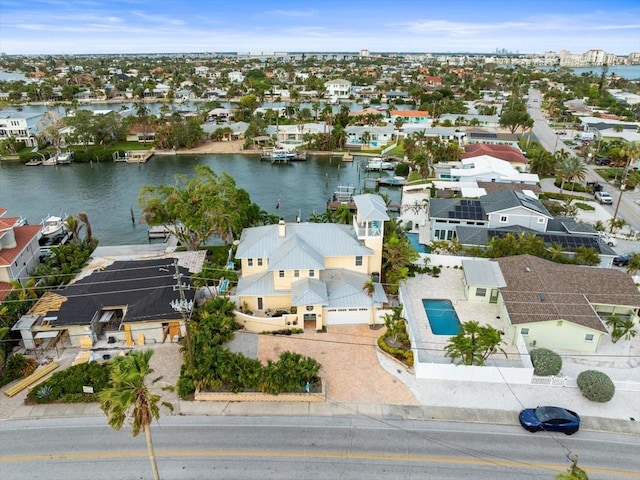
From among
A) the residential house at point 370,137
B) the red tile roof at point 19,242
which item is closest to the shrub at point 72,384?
the red tile roof at point 19,242

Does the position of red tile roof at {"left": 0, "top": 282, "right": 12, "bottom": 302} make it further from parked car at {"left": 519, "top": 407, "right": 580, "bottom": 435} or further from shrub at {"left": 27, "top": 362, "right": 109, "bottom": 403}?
parked car at {"left": 519, "top": 407, "right": 580, "bottom": 435}

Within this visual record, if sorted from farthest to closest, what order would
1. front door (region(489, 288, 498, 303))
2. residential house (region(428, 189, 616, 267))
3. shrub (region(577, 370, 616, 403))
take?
residential house (region(428, 189, 616, 267))
front door (region(489, 288, 498, 303))
shrub (region(577, 370, 616, 403))

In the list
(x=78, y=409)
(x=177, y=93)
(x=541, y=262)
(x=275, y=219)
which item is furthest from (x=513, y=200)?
(x=177, y=93)

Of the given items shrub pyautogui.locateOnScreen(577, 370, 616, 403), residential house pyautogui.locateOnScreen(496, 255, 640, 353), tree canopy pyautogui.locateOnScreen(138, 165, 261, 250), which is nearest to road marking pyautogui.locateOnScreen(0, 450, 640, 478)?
shrub pyautogui.locateOnScreen(577, 370, 616, 403)

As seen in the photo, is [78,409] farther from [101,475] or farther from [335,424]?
[335,424]

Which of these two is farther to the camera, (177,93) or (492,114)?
(177,93)

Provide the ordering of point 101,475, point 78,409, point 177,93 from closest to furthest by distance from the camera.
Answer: point 101,475, point 78,409, point 177,93

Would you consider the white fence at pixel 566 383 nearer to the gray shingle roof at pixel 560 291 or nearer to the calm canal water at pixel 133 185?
the gray shingle roof at pixel 560 291
